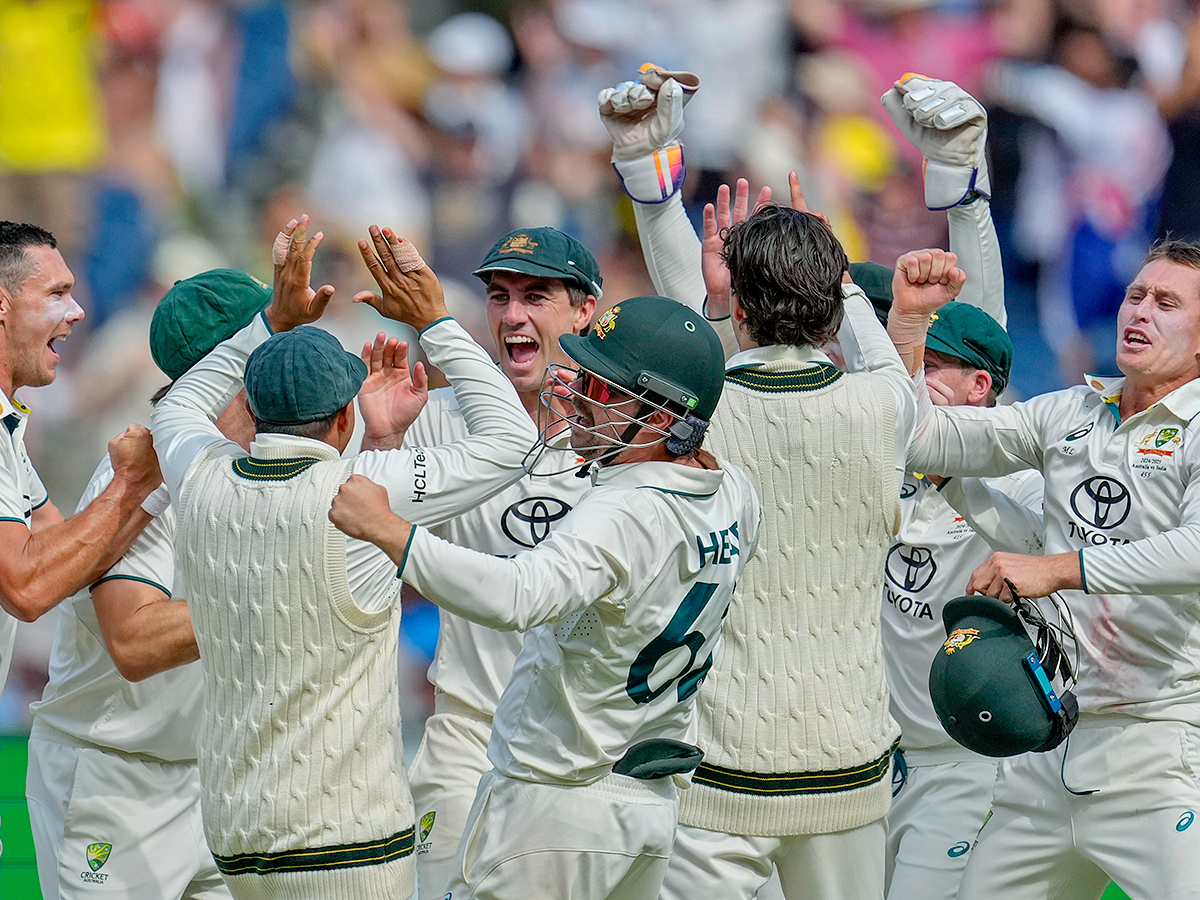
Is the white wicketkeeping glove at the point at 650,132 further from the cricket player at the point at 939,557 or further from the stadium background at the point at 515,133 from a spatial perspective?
the stadium background at the point at 515,133

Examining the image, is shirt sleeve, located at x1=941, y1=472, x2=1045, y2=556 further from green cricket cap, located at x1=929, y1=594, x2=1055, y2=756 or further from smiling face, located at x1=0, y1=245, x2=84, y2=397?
smiling face, located at x1=0, y1=245, x2=84, y2=397

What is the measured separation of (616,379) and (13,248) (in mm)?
2057

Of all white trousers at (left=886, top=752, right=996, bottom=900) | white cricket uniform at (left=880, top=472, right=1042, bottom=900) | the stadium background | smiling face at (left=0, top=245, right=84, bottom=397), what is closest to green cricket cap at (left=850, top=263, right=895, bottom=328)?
white cricket uniform at (left=880, top=472, right=1042, bottom=900)

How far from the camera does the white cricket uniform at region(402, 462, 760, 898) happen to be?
2965 mm

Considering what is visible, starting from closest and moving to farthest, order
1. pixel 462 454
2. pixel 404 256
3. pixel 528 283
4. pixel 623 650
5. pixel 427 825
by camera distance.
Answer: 1. pixel 623 650
2. pixel 462 454
3. pixel 404 256
4. pixel 427 825
5. pixel 528 283

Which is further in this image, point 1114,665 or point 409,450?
point 1114,665

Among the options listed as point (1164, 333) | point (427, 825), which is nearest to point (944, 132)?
point (1164, 333)

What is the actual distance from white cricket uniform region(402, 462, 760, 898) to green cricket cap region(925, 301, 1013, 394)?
1.82 meters

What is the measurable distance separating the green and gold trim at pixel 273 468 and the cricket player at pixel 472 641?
984mm

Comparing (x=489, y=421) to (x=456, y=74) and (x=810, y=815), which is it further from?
(x=456, y=74)

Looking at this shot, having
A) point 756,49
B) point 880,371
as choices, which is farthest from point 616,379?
point 756,49

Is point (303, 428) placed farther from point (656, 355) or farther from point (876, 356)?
point (876, 356)

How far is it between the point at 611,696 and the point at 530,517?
1.20 m

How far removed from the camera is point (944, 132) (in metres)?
4.69
